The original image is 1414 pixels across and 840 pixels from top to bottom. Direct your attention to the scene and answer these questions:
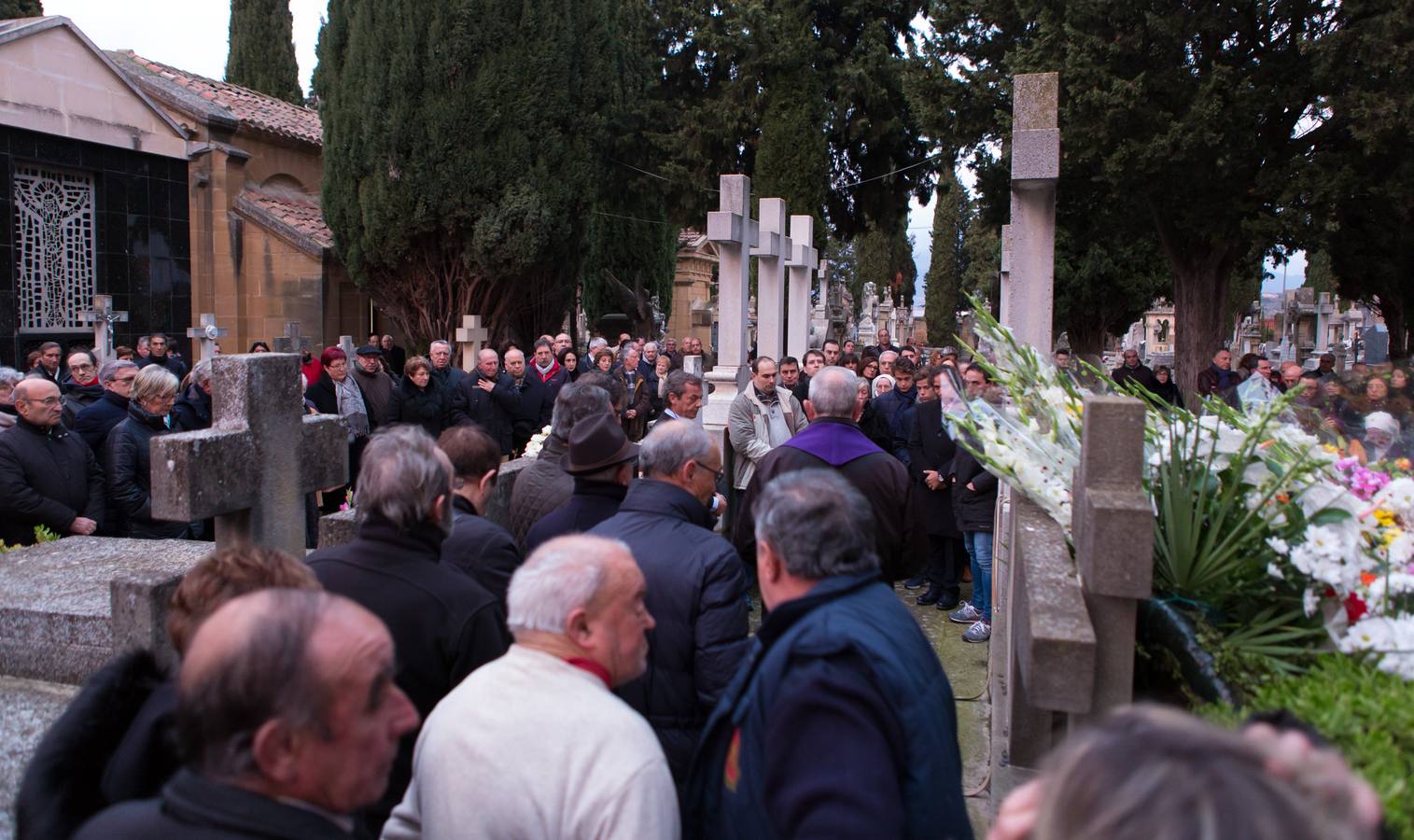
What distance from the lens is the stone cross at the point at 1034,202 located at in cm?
651

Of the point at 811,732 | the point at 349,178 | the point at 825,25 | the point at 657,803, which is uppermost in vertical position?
the point at 825,25

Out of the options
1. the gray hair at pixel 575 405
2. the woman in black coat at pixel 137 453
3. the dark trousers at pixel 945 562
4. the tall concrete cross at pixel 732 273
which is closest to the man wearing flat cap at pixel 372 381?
the tall concrete cross at pixel 732 273

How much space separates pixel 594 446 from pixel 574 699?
1720 millimetres

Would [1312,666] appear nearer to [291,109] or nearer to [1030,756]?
[1030,756]

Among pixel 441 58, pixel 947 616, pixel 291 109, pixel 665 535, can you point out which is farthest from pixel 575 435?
pixel 291 109

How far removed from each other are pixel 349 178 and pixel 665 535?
17638mm

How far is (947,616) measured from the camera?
23.6ft

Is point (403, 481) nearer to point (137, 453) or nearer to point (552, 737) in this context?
point (552, 737)

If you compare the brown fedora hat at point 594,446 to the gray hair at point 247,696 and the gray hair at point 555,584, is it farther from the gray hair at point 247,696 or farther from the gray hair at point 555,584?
the gray hair at point 247,696

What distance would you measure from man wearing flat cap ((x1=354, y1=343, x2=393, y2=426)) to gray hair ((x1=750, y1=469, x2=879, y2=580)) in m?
7.50

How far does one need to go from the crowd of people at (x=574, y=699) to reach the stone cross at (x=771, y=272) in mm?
7828

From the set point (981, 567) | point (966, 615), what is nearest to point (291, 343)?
point (966, 615)

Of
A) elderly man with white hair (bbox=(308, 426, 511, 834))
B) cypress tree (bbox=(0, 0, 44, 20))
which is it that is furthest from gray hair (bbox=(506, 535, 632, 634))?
cypress tree (bbox=(0, 0, 44, 20))

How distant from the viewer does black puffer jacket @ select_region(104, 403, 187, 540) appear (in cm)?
563
